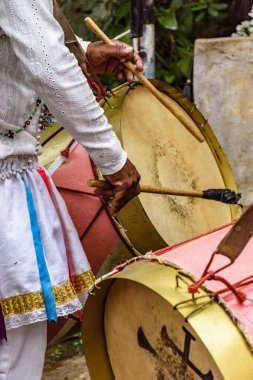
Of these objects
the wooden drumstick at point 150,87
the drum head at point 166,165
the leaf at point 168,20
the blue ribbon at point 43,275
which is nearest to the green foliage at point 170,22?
the leaf at point 168,20

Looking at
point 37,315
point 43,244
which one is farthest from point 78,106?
point 37,315

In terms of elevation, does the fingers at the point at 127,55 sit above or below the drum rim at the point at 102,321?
above

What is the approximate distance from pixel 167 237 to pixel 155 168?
0.88ft

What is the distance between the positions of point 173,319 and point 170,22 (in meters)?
3.51

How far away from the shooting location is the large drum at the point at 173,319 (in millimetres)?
1569

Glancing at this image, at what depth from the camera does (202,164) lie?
2789mm

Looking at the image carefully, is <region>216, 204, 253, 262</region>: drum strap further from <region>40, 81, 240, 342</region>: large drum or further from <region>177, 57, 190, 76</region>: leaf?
<region>177, 57, 190, 76</region>: leaf

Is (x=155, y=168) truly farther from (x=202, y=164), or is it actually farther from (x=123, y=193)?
(x=123, y=193)

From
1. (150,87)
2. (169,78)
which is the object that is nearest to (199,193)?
(150,87)

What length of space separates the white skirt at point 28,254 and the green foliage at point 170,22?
9.98 feet

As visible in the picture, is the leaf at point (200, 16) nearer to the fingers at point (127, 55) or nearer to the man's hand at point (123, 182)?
the fingers at point (127, 55)

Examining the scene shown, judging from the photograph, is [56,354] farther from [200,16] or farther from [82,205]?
[200,16]

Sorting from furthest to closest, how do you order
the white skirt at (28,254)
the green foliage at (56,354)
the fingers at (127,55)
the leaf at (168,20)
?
the leaf at (168,20) → the green foliage at (56,354) → the fingers at (127,55) → the white skirt at (28,254)

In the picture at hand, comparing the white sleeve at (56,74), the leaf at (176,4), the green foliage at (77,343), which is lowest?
the green foliage at (77,343)
